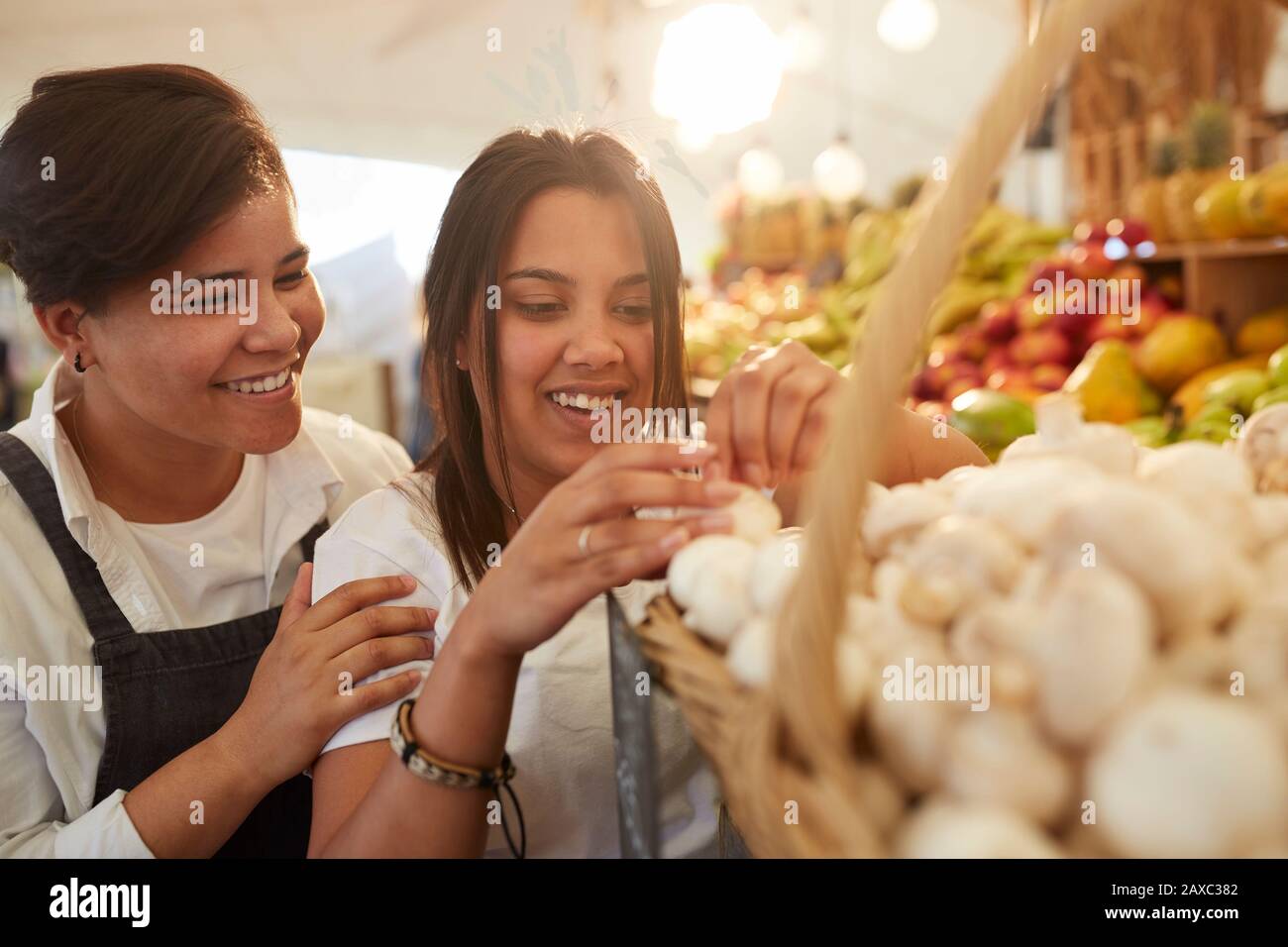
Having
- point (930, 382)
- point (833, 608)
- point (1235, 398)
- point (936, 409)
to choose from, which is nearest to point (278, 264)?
point (833, 608)

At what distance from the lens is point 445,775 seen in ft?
2.44

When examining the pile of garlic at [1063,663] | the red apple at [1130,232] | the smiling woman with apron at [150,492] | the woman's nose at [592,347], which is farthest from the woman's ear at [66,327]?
the red apple at [1130,232]

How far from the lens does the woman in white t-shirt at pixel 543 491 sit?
0.67 meters

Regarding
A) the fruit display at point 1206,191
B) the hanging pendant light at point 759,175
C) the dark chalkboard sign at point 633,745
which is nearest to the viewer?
the dark chalkboard sign at point 633,745

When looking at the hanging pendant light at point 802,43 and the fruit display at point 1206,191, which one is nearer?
the fruit display at point 1206,191

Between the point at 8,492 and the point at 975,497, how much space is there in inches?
42.7

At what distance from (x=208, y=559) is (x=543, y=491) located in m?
0.44

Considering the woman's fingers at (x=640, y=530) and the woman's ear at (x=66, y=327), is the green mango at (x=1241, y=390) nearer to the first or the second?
the woman's fingers at (x=640, y=530)

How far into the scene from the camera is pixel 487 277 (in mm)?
1142

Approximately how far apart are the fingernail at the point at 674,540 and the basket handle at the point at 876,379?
0.15 meters

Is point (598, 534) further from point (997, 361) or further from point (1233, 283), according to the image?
point (997, 361)

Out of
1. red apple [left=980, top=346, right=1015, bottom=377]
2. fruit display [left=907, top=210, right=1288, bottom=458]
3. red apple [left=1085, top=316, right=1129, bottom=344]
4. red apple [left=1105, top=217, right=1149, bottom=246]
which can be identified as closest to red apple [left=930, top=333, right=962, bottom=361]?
fruit display [left=907, top=210, right=1288, bottom=458]

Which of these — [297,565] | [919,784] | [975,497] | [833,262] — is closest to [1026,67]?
[975,497]

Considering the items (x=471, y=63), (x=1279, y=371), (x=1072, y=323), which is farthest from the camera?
(x=471, y=63)
